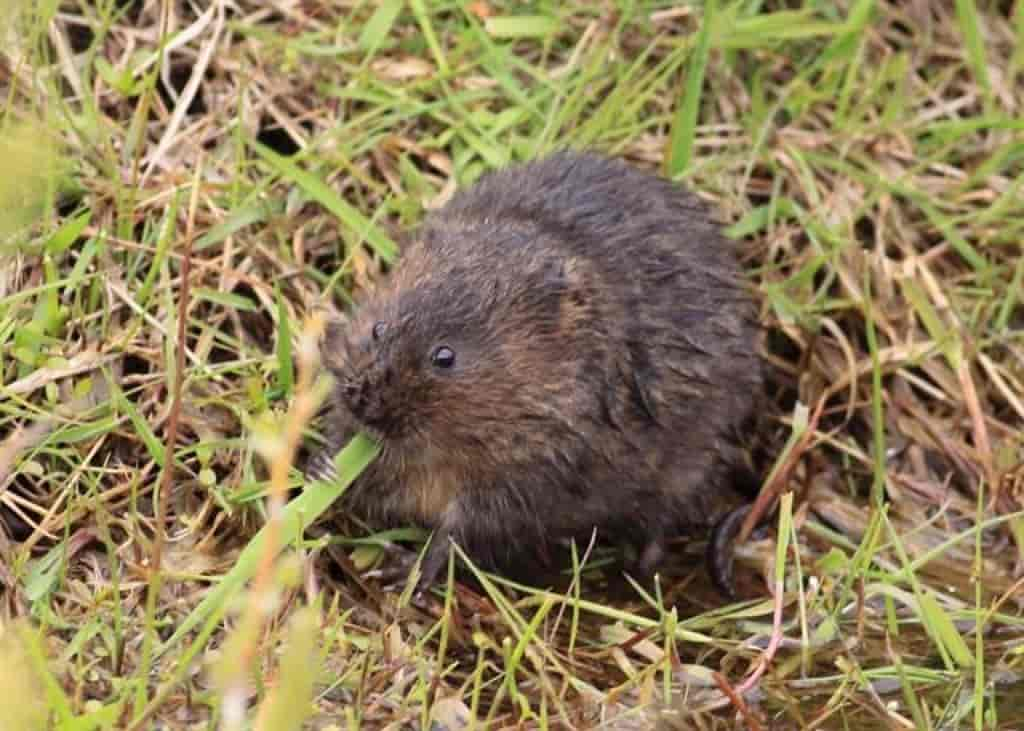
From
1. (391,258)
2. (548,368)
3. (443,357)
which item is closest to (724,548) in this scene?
(548,368)

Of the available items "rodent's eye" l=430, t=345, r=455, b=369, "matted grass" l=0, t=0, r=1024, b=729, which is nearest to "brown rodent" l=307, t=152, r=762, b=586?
"rodent's eye" l=430, t=345, r=455, b=369

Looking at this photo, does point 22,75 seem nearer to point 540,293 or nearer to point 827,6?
point 540,293

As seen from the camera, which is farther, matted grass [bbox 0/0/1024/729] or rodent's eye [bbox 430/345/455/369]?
rodent's eye [bbox 430/345/455/369]

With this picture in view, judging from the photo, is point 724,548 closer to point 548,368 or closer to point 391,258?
point 548,368

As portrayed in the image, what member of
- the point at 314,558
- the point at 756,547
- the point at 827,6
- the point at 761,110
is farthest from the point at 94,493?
the point at 827,6

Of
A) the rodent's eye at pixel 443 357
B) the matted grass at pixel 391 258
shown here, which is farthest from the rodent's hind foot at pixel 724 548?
the rodent's eye at pixel 443 357

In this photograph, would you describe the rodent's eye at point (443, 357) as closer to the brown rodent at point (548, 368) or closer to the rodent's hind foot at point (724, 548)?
the brown rodent at point (548, 368)

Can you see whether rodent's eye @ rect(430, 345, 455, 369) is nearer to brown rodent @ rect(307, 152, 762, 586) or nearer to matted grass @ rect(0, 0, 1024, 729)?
brown rodent @ rect(307, 152, 762, 586)
